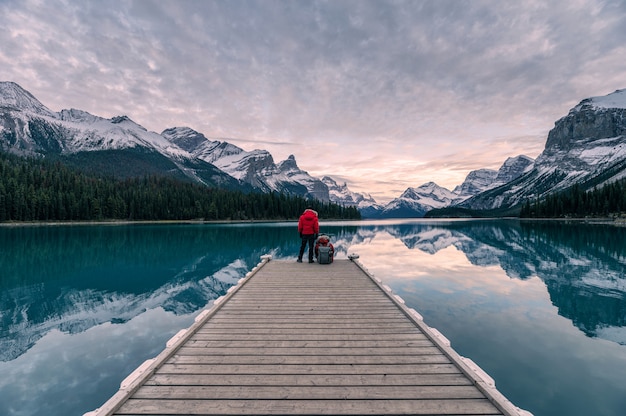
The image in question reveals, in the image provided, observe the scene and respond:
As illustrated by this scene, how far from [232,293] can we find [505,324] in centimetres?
1150

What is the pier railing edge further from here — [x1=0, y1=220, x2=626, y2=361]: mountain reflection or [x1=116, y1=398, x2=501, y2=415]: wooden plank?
[x1=0, y1=220, x2=626, y2=361]: mountain reflection

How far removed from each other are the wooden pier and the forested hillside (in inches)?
4759

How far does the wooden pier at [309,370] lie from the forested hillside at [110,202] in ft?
397

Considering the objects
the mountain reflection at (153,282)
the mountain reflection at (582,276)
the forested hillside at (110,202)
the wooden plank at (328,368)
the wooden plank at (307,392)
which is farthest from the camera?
the forested hillside at (110,202)

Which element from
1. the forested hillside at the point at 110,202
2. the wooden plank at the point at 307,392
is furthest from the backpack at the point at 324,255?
the forested hillside at the point at 110,202

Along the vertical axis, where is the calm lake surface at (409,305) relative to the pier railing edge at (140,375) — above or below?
below

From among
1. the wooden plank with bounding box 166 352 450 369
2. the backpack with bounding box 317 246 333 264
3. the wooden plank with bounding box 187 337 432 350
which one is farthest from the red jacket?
the wooden plank with bounding box 166 352 450 369

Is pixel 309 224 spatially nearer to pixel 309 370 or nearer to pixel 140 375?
pixel 309 370

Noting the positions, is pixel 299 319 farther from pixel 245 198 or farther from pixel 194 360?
pixel 245 198

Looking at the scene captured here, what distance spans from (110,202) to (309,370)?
132 meters

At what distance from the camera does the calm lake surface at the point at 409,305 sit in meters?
8.97

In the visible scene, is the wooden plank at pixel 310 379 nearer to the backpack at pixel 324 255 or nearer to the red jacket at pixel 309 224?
the red jacket at pixel 309 224

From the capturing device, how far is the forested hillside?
327 ft

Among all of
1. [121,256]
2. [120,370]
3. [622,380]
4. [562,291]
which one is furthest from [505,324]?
[121,256]
